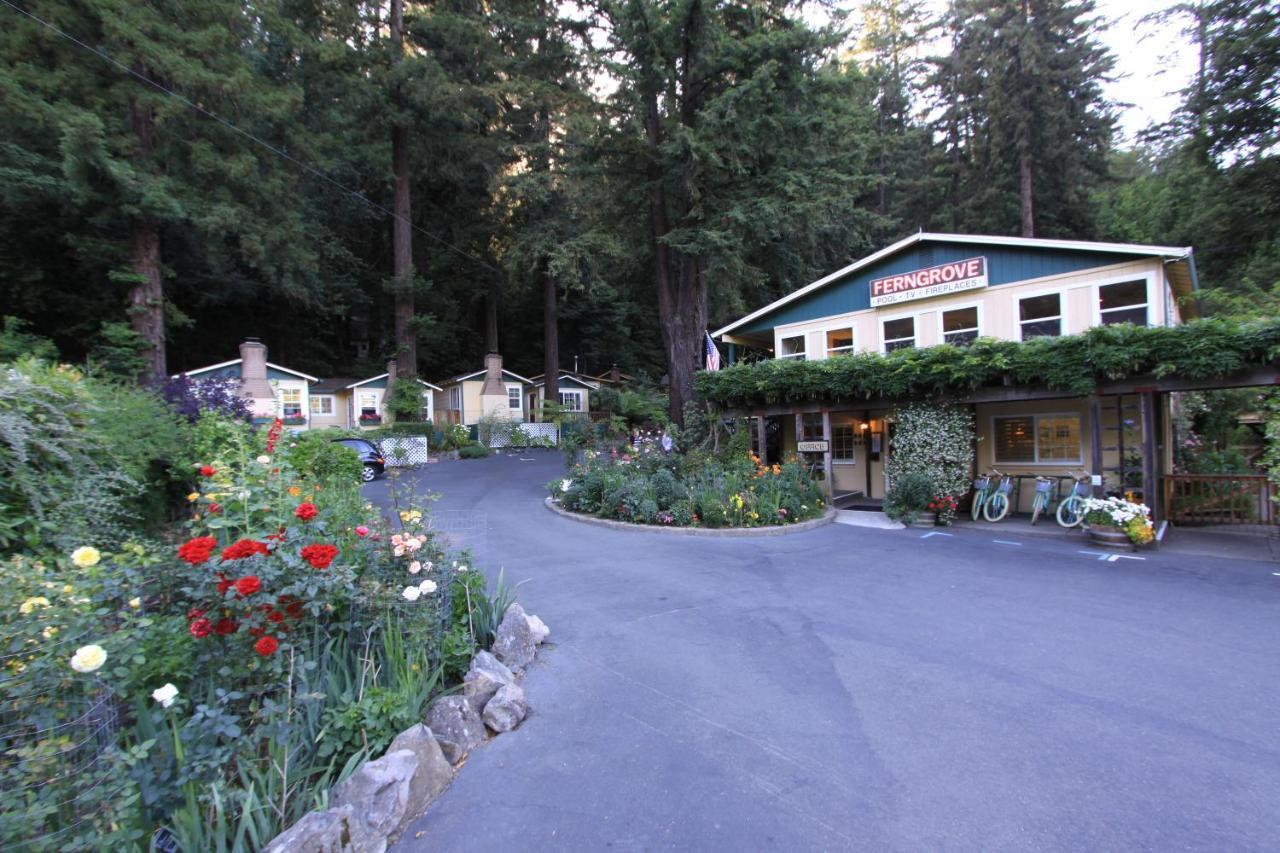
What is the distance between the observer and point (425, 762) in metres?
2.96

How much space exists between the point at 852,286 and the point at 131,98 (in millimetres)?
20026

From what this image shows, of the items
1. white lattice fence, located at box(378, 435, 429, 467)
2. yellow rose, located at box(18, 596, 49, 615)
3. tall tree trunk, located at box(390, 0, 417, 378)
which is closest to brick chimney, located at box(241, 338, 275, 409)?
tall tree trunk, located at box(390, 0, 417, 378)

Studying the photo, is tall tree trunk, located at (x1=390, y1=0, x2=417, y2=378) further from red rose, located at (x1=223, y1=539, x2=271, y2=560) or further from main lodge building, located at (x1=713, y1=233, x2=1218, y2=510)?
red rose, located at (x1=223, y1=539, x2=271, y2=560)

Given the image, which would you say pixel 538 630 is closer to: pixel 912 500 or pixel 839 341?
pixel 912 500

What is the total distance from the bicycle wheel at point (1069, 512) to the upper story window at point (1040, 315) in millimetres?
3530

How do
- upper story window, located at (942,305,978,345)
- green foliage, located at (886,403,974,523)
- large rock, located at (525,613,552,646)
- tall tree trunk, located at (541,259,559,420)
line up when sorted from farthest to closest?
1. tall tree trunk, located at (541,259,559,420)
2. upper story window, located at (942,305,978,345)
3. green foliage, located at (886,403,974,523)
4. large rock, located at (525,613,552,646)

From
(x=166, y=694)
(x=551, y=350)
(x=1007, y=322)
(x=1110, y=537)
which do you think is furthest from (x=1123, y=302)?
(x=551, y=350)

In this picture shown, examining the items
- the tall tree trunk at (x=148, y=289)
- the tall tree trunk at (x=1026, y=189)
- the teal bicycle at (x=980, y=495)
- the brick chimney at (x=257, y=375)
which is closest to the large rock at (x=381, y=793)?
the teal bicycle at (x=980, y=495)

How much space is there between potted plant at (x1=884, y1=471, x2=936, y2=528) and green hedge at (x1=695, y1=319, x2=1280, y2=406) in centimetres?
180

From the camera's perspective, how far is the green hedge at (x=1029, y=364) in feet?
27.3

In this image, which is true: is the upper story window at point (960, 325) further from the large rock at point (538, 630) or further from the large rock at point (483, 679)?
the large rock at point (483, 679)

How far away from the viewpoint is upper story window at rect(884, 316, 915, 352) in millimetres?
13797

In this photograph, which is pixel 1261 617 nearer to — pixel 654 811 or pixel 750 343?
pixel 654 811

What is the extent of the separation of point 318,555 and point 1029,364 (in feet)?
37.2
